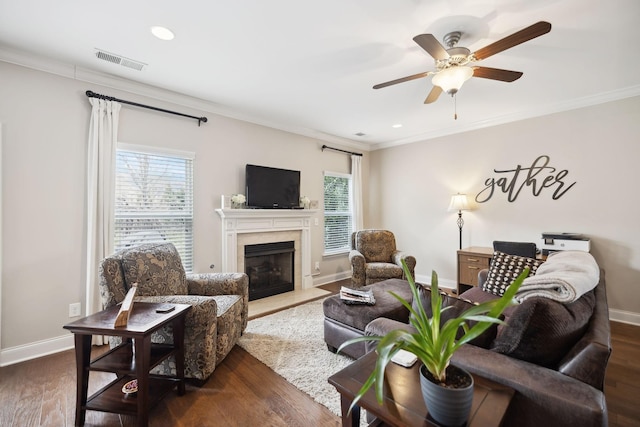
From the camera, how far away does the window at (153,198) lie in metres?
2.97

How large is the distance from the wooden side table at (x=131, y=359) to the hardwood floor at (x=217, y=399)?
5.3 inches

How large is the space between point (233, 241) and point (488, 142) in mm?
4091

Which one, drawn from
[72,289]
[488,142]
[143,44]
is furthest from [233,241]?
[488,142]

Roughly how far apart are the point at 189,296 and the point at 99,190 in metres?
1.57

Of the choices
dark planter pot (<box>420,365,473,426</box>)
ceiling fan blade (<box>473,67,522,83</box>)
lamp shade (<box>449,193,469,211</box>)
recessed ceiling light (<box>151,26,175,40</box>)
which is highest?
recessed ceiling light (<box>151,26,175,40</box>)

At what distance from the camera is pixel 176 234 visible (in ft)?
11.0

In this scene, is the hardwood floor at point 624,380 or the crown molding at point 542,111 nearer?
the hardwood floor at point 624,380

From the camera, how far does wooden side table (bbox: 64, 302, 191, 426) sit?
1.58 m

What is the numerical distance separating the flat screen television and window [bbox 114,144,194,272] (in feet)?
2.56

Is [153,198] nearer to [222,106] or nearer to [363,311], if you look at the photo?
[222,106]

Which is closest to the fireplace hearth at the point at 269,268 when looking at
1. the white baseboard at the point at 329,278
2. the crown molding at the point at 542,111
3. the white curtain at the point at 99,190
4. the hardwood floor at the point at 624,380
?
the white baseboard at the point at 329,278

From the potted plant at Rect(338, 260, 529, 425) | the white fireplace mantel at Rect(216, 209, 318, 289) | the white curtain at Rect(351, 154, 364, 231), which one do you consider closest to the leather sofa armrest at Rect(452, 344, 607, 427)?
the potted plant at Rect(338, 260, 529, 425)

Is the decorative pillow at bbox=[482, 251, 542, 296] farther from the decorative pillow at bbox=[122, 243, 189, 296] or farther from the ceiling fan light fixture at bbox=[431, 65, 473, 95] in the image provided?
the decorative pillow at bbox=[122, 243, 189, 296]

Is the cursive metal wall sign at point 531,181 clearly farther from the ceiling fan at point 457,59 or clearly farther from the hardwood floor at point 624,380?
the ceiling fan at point 457,59
